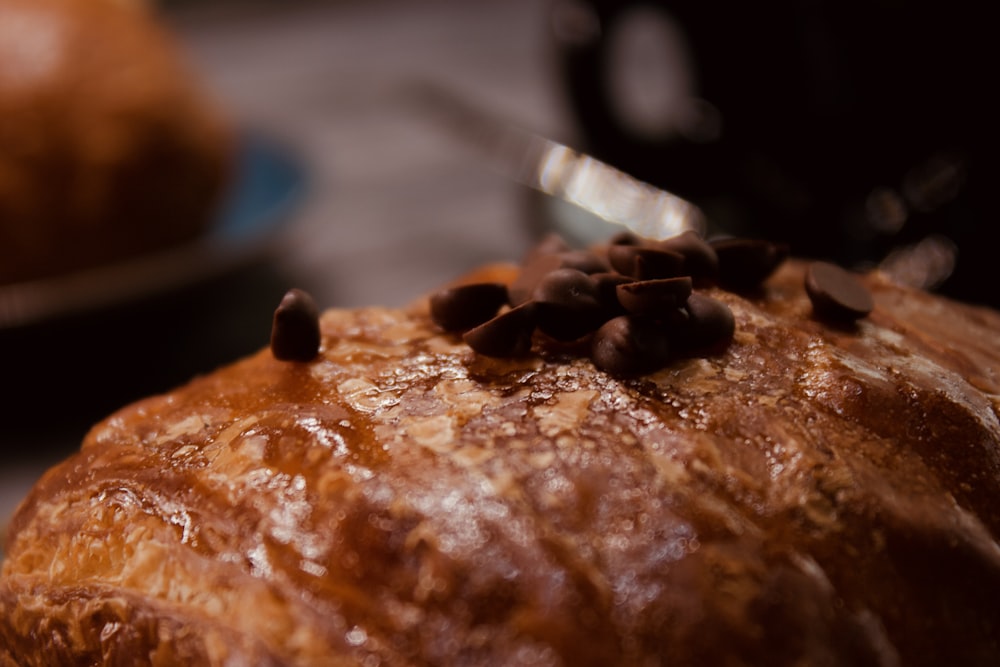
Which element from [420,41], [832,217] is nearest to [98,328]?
[832,217]

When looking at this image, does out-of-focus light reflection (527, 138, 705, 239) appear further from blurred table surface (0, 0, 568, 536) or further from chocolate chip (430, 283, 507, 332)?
chocolate chip (430, 283, 507, 332)

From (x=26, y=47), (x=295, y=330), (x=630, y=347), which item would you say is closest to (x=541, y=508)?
(x=630, y=347)

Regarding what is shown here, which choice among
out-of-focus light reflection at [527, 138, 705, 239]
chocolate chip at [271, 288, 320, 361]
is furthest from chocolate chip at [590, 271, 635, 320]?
out-of-focus light reflection at [527, 138, 705, 239]

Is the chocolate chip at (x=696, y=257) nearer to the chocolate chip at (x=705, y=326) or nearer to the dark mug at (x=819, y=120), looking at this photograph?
the chocolate chip at (x=705, y=326)

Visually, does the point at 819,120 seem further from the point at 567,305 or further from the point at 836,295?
the point at 567,305

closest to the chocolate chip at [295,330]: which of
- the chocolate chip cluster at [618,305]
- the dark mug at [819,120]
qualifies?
the chocolate chip cluster at [618,305]
